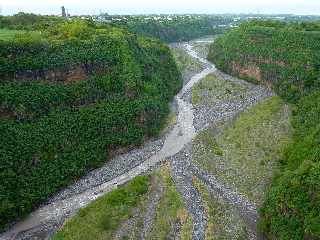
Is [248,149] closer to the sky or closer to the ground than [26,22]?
closer to the ground

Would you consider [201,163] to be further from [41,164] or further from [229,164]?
[41,164]

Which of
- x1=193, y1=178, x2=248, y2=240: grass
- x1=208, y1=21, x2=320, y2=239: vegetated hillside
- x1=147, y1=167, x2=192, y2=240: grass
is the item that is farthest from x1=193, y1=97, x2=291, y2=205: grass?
x1=147, y1=167, x2=192, y2=240: grass

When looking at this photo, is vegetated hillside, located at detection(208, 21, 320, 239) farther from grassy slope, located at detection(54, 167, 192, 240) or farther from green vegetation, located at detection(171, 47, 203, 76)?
grassy slope, located at detection(54, 167, 192, 240)

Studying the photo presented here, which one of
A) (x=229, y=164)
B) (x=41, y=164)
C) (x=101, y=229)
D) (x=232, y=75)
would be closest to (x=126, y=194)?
(x=101, y=229)

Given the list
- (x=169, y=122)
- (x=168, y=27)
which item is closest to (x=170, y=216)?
(x=169, y=122)

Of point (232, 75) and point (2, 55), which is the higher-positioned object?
point (2, 55)

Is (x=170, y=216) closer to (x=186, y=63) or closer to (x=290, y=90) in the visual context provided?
(x=290, y=90)
